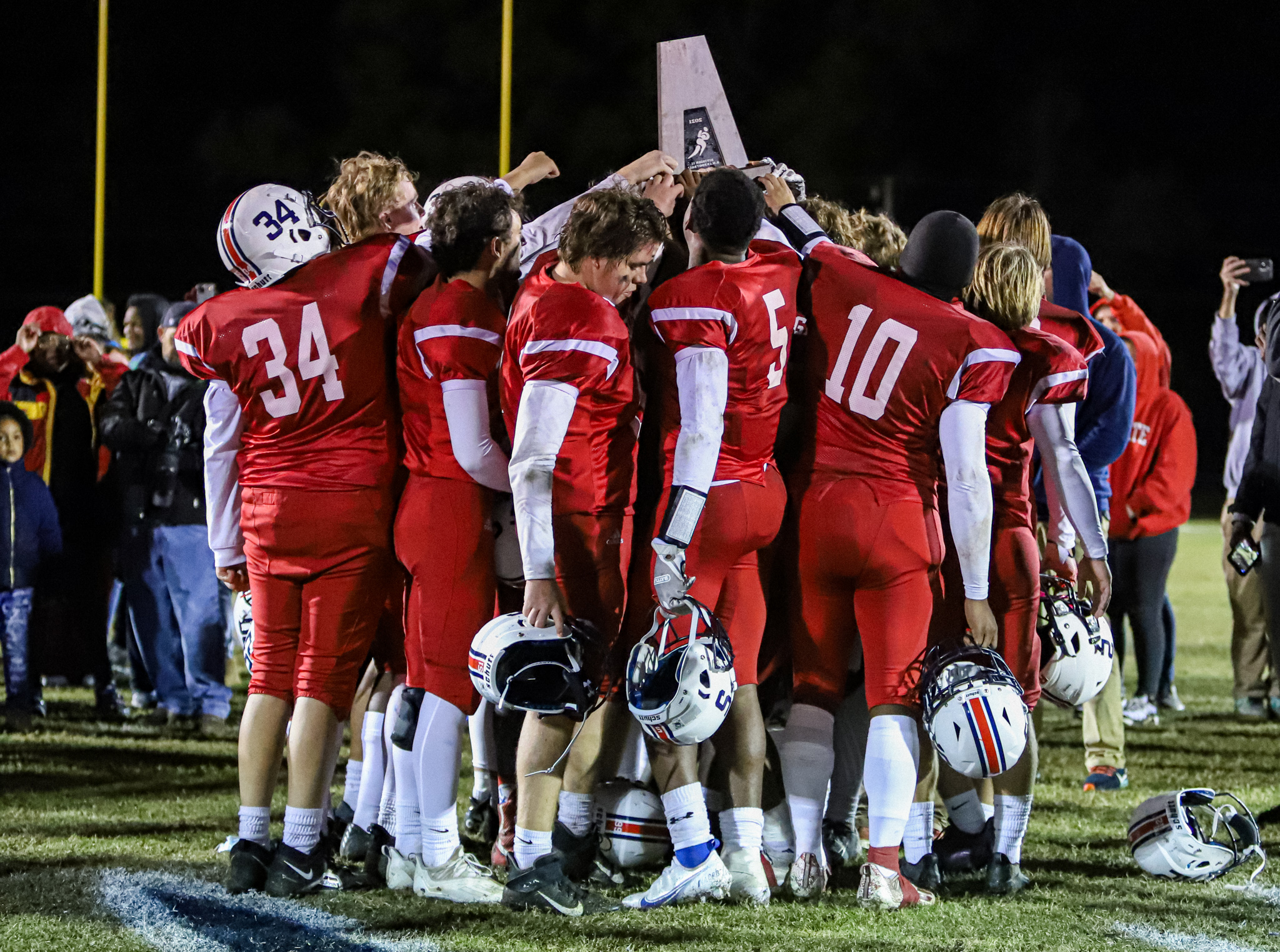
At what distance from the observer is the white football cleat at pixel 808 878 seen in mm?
4531

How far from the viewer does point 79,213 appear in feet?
116

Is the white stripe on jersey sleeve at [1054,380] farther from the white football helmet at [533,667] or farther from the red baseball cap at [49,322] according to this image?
the red baseball cap at [49,322]

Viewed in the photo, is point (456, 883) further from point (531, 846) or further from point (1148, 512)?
point (1148, 512)

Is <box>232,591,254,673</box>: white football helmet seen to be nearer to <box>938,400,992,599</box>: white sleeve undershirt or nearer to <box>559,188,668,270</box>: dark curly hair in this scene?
<box>559,188,668,270</box>: dark curly hair

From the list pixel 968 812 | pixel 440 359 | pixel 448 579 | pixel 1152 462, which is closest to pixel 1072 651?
pixel 968 812

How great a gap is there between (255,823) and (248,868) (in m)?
0.13

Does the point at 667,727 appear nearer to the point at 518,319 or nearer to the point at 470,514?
the point at 470,514

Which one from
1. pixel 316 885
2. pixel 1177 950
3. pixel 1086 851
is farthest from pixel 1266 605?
pixel 316 885

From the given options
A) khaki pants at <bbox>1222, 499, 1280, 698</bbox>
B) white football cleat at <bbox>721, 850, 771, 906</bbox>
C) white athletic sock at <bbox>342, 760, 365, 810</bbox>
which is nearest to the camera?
white football cleat at <bbox>721, 850, 771, 906</bbox>

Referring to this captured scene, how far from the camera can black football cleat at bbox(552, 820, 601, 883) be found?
4.69 metres

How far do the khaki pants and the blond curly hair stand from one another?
5720 millimetres

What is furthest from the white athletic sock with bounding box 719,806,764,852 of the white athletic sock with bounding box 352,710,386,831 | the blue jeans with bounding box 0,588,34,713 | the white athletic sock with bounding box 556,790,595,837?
the blue jeans with bounding box 0,588,34,713

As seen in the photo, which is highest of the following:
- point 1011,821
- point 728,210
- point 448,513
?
point 728,210

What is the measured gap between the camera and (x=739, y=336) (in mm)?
4363
